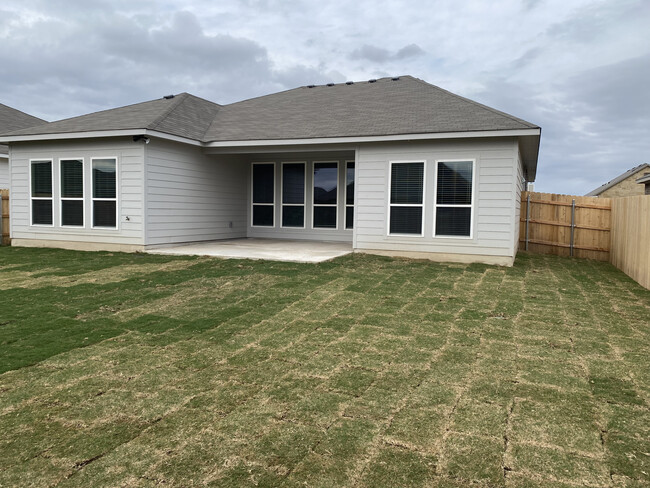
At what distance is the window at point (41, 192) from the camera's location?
37.2 ft

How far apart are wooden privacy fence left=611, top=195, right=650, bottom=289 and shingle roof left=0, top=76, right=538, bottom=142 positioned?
2683 millimetres

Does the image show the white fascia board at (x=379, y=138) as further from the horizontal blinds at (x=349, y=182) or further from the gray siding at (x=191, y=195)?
the horizontal blinds at (x=349, y=182)

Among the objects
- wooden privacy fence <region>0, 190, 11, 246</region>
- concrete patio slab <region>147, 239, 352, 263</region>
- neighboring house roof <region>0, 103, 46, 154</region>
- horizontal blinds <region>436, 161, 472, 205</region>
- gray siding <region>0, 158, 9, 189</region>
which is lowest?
concrete patio slab <region>147, 239, 352, 263</region>

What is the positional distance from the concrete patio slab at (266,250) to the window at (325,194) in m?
0.87

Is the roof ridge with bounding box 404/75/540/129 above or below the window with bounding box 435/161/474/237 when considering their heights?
above

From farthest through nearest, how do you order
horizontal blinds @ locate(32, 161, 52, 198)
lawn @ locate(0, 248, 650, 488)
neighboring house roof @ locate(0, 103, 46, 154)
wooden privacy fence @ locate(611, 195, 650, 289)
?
neighboring house roof @ locate(0, 103, 46, 154) → horizontal blinds @ locate(32, 161, 52, 198) → wooden privacy fence @ locate(611, 195, 650, 289) → lawn @ locate(0, 248, 650, 488)

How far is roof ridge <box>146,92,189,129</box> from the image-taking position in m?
10.3

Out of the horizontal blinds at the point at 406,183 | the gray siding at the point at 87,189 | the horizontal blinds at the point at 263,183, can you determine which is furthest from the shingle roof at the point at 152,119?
the horizontal blinds at the point at 406,183

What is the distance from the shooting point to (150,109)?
12.1 metres

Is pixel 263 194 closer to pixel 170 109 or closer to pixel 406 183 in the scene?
pixel 170 109

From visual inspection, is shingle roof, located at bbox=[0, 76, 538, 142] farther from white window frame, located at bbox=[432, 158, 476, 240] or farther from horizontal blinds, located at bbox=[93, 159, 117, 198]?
horizontal blinds, located at bbox=[93, 159, 117, 198]

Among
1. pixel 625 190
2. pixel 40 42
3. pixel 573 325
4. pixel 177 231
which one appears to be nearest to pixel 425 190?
pixel 573 325

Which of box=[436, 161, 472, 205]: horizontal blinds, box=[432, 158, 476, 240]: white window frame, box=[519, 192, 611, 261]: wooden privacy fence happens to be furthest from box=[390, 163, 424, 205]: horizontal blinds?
box=[519, 192, 611, 261]: wooden privacy fence

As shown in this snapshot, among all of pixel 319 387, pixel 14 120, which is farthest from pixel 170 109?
pixel 14 120
